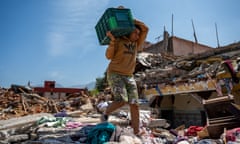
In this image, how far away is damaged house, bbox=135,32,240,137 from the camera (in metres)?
3.67

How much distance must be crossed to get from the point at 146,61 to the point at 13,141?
11.3 meters

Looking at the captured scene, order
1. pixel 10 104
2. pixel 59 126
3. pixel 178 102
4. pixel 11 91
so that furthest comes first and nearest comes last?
pixel 11 91 < pixel 10 104 < pixel 178 102 < pixel 59 126

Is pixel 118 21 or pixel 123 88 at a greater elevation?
pixel 118 21

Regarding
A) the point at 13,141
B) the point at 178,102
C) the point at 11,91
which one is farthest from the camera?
the point at 11,91

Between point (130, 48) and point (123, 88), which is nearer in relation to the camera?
point (123, 88)

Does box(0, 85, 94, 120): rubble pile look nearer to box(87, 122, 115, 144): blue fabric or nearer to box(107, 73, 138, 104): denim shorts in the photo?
box(107, 73, 138, 104): denim shorts

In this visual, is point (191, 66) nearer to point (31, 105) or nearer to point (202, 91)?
point (202, 91)

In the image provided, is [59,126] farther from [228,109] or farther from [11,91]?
[11,91]

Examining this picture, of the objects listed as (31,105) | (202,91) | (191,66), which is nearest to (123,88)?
(202,91)

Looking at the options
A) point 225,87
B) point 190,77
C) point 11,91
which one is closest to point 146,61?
point 190,77

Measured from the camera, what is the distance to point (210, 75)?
→ 5.60 m

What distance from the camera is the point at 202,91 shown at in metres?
5.79

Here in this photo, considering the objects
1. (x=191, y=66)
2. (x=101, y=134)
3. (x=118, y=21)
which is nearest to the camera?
(x=101, y=134)

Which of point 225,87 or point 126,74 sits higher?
point 126,74
